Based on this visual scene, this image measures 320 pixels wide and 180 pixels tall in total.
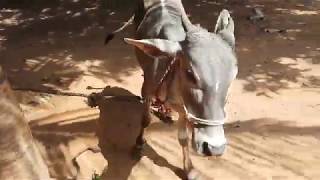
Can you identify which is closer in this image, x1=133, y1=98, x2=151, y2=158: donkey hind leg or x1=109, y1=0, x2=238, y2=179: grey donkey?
x1=109, y1=0, x2=238, y2=179: grey donkey

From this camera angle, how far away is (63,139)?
5199 mm

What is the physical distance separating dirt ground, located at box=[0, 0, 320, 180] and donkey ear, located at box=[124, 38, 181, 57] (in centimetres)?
160

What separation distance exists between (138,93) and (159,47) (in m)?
3.08

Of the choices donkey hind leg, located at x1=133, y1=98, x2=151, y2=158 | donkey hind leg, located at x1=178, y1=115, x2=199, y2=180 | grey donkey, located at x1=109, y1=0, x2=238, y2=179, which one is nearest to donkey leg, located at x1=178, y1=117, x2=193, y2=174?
donkey hind leg, located at x1=178, y1=115, x2=199, y2=180

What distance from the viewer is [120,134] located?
18.0ft

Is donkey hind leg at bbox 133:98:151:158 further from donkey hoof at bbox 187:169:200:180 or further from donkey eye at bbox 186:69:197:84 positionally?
donkey eye at bbox 186:69:197:84

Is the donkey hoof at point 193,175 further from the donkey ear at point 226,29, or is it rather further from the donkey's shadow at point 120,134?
the donkey ear at point 226,29

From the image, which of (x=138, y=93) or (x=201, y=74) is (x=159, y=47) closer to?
(x=201, y=74)

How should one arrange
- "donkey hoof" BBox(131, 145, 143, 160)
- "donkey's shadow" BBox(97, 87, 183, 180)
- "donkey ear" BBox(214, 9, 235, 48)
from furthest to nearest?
"donkey hoof" BBox(131, 145, 143, 160) → "donkey's shadow" BBox(97, 87, 183, 180) → "donkey ear" BBox(214, 9, 235, 48)

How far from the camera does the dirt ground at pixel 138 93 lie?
489 centimetres

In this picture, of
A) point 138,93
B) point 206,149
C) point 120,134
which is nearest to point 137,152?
point 120,134

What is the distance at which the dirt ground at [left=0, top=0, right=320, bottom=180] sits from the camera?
4.89 metres

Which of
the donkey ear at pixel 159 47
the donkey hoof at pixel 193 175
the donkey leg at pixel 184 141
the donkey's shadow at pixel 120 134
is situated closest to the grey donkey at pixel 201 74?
the donkey ear at pixel 159 47

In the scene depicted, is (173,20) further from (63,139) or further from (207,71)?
(63,139)
